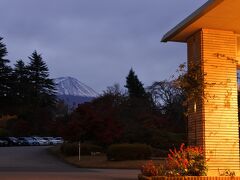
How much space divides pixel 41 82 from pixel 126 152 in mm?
60361

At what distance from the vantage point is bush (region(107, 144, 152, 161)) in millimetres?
35219

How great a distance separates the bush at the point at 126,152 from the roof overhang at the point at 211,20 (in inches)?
725

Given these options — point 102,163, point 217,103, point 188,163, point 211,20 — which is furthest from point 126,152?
point 211,20

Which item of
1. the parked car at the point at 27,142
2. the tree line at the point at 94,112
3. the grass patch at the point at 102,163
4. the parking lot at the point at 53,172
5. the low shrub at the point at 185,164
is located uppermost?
the tree line at the point at 94,112

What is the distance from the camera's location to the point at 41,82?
93.8 m

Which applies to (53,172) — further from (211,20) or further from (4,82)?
(4,82)

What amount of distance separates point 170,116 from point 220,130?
46.7 m

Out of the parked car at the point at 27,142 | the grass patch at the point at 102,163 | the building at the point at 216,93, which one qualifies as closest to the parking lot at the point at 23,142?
the parked car at the point at 27,142

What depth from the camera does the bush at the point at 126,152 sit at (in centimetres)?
3522

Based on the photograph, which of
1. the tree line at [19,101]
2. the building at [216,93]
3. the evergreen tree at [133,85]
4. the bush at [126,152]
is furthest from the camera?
the evergreen tree at [133,85]

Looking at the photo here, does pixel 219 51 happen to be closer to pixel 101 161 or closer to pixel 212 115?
pixel 212 115

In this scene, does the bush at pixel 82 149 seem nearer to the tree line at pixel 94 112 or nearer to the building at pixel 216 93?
the tree line at pixel 94 112

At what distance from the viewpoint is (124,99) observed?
6444 centimetres

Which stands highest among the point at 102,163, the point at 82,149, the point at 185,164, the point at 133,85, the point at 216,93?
the point at 133,85
